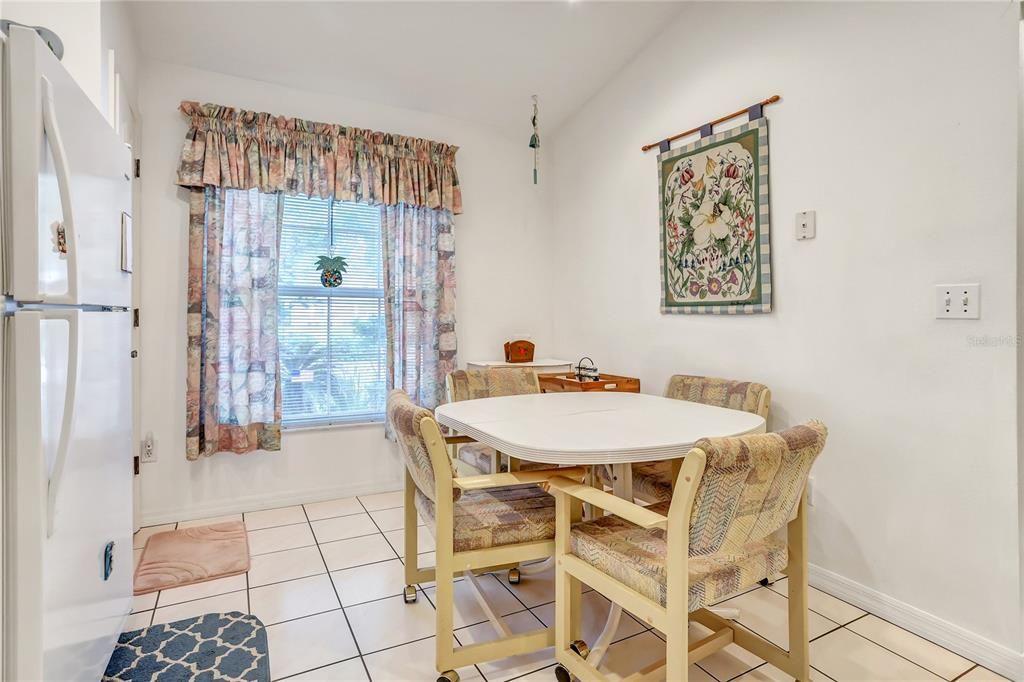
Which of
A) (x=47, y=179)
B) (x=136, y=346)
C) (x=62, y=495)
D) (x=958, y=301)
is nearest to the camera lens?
(x=47, y=179)

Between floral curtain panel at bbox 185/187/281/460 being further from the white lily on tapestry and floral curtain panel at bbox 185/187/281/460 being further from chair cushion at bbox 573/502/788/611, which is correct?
the white lily on tapestry

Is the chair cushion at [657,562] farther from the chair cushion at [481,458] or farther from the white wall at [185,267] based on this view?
the white wall at [185,267]

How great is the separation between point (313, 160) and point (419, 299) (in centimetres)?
110

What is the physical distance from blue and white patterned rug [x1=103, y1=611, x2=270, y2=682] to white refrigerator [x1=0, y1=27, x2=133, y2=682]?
8.2 inches

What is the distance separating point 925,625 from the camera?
1.81m

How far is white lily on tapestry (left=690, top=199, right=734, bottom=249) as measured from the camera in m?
2.56

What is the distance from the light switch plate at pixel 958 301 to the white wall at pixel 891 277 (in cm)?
2

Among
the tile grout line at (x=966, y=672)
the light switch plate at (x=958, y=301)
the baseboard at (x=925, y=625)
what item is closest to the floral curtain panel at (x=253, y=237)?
the baseboard at (x=925, y=625)

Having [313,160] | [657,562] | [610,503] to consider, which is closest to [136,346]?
[313,160]

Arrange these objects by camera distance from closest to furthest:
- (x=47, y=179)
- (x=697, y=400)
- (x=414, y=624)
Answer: (x=47, y=179) < (x=414, y=624) < (x=697, y=400)

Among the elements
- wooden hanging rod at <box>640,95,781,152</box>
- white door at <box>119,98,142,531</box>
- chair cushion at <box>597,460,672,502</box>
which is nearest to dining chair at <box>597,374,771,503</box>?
chair cushion at <box>597,460,672,502</box>

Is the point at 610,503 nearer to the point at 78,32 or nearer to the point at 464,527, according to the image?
the point at 464,527

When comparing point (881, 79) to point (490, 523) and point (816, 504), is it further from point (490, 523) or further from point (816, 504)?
point (490, 523)

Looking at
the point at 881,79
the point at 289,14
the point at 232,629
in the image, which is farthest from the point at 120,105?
the point at 881,79
